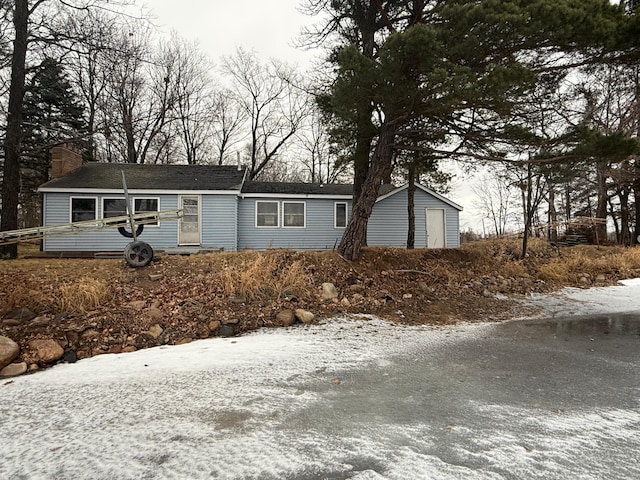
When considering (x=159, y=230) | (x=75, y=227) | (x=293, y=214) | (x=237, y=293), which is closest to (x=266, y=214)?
(x=293, y=214)

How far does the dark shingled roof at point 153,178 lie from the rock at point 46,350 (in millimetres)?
8935

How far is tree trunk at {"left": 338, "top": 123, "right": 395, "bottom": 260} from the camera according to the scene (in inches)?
307

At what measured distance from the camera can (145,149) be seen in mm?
21219

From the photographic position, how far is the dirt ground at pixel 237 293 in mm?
4770

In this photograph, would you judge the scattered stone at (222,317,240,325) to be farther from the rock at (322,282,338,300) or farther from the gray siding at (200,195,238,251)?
the gray siding at (200,195,238,251)

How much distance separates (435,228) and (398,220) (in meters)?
1.82

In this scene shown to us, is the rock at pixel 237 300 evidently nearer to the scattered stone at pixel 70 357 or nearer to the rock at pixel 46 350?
the scattered stone at pixel 70 357

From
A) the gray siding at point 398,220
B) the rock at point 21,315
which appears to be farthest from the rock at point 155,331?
the gray siding at point 398,220

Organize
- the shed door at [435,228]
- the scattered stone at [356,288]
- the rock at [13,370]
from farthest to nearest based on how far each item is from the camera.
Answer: the shed door at [435,228] < the scattered stone at [356,288] < the rock at [13,370]

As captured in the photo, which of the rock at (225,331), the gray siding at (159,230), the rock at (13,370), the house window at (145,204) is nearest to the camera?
the rock at (13,370)

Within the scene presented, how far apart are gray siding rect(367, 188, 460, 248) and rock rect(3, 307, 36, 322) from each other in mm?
11708

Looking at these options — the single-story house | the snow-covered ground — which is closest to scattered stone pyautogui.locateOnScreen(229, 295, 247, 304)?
the snow-covered ground

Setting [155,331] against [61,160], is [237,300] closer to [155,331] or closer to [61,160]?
[155,331]

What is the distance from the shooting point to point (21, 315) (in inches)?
188
